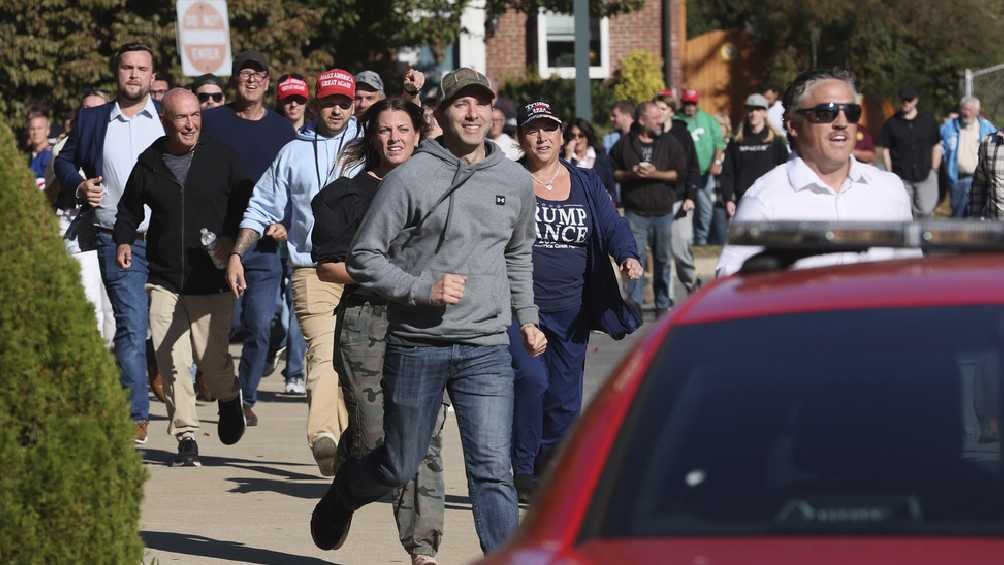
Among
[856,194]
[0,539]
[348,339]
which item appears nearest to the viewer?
[0,539]

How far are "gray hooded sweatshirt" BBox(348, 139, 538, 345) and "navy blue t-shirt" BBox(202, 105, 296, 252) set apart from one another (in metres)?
4.83

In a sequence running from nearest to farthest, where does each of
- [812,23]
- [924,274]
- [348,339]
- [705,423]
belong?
[705,423]
[924,274]
[348,339]
[812,23]

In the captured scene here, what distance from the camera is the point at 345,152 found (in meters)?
8.45

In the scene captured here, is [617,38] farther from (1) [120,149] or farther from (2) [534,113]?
(2) [534,113]

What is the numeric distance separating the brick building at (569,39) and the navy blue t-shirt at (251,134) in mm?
29584

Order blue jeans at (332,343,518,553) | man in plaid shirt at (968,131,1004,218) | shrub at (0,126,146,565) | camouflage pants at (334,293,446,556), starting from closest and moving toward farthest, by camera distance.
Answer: shrub at (0,126,146,565), blue jeans at (332,343,518,553), camouflage pants at (334,293,446,556), man in plaid shirt at (968,131,1004,218)

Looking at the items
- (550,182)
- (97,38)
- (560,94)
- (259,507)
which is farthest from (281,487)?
(560,94)

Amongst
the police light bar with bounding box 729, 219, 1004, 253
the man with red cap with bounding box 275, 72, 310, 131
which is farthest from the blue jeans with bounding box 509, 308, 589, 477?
the police light bar with bounding box 729, 219, 1004, 253

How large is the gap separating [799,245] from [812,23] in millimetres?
40937

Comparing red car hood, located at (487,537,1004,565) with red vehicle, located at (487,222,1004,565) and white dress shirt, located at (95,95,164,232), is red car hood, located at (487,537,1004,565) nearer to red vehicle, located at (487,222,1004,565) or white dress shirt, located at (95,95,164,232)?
red vehicle, located at (487,222,1004,565)

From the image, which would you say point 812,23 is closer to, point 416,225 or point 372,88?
point 372,88

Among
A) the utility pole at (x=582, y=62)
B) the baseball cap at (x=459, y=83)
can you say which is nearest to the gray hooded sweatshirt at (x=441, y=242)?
the baseball cap at (x=459, y=83)

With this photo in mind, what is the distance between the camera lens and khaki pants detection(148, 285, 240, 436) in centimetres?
1040

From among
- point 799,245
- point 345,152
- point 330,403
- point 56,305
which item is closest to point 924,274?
point 799,245
